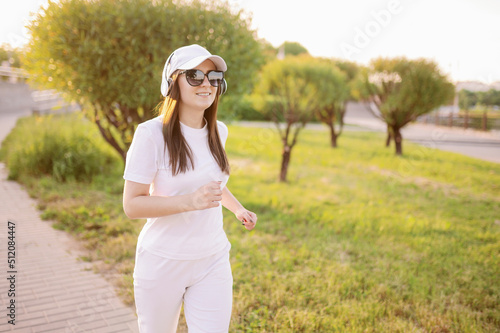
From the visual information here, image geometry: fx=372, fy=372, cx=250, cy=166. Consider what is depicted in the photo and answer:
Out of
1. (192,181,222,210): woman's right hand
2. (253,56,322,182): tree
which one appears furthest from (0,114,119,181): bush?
(192,181,222,210): woman's right hand

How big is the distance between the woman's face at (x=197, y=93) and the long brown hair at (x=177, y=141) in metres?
0.04

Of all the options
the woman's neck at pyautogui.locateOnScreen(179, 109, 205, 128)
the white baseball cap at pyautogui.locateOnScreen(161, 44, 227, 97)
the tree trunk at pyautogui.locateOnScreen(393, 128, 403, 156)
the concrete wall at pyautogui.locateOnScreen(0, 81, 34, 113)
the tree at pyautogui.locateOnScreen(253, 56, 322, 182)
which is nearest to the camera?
the white baseball cap at pyautogui.locateOnScreen(161, 44, 227, 97)

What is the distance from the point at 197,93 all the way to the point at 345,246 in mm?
4052

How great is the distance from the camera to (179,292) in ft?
6.47

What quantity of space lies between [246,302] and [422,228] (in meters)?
3.90

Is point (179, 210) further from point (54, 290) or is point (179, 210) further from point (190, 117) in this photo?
point (54, 290)

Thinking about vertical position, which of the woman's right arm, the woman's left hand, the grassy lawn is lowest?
the grassy lawn

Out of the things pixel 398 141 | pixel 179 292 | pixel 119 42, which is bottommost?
pixel 179 292

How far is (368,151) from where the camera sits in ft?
50.9

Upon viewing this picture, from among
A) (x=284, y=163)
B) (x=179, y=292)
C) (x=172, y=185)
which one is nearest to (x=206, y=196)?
(x=172, y=185)

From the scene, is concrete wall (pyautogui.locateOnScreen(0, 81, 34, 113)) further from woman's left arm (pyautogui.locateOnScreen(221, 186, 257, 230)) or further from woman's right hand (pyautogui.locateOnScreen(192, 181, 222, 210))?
woman's right hand (pyautogui.locateOnScreen(192, 181, 222, 210))

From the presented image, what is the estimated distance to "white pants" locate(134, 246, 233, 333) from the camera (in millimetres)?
1910

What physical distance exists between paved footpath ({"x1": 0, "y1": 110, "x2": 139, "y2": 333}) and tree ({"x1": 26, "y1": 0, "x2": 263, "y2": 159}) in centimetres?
225

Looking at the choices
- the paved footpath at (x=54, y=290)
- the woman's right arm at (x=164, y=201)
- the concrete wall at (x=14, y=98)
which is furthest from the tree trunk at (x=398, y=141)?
the concrete wall at (x=14, y=98)
